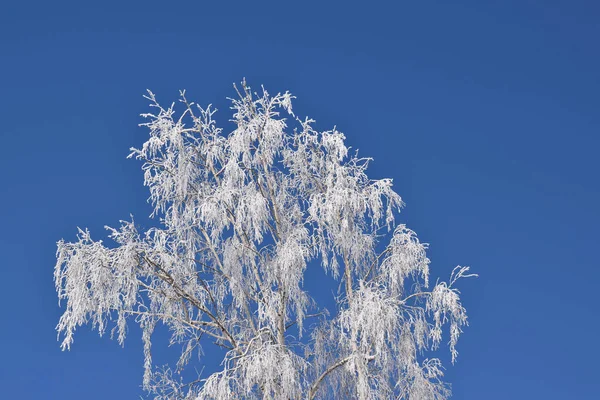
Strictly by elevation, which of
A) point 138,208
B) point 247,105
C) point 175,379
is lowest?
point 175,379

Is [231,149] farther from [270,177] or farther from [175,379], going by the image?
[175,379]

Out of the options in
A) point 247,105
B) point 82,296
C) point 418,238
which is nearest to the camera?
point 82,296

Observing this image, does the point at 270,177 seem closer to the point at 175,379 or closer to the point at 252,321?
the point at 252,321

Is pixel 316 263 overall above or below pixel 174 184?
below

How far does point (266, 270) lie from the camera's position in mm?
8156

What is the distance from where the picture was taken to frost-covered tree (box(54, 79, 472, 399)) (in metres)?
7.36

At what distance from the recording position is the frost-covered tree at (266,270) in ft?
24.1

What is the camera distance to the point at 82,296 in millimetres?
7258

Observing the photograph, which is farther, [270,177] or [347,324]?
[270,177]

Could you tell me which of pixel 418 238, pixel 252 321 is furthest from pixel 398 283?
pixel 252 321

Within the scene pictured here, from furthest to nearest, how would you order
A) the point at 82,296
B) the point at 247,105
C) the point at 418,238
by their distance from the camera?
the point at 247,105
the point at 418,238
the point at 82,296

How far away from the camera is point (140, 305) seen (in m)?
7.85

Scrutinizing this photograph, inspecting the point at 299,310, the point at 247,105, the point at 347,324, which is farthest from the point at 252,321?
the point at 247,105

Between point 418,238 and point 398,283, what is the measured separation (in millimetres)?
481
